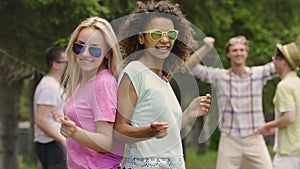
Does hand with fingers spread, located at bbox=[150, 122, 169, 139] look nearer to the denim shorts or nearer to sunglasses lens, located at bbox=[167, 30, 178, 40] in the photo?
the denim shorts

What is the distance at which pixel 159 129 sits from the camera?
4883 millimetres

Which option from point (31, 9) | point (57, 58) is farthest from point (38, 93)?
point (31, 9)

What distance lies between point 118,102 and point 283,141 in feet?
12.5

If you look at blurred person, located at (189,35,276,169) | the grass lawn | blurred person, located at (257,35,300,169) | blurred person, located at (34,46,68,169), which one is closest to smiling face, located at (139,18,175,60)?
blurred person, located at (257,35,300,169)

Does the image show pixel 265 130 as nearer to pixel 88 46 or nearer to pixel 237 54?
pixel 237 54

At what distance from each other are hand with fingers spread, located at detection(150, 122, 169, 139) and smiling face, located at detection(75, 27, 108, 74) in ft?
2.62

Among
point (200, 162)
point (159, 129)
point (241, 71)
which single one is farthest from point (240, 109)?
point (200, 162)

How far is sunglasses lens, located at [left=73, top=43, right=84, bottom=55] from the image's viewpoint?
5570 millimetres

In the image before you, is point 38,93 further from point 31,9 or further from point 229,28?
point 229,28

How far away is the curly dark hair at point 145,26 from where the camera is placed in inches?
216

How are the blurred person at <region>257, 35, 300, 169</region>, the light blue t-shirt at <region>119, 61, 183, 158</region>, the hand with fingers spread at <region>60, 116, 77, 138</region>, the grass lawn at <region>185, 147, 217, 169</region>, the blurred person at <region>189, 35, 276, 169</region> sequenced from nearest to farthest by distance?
the hand with fingers spread at <region>60, 116, 77, 138</region>, the light blue t-shirt at <region>119, 61, 183, 158</region>, the blurred person at <region>257, 35, 300, 169</region>, the blurred person at <region>189, 35, 276, 169</region>, the grass lawn at <region>185, 147, 217, 169</region>

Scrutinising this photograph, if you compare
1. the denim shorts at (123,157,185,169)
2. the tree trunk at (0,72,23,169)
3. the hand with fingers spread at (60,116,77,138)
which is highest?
the hand with fingers spread at (60,116,77,138)

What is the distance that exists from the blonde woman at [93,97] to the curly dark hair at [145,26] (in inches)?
3.2

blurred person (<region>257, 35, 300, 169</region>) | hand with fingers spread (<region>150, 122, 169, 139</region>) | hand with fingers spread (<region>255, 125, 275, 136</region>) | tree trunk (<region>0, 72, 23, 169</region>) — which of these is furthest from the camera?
tree trunk (<region>0, 72, 23, 169</region>)
